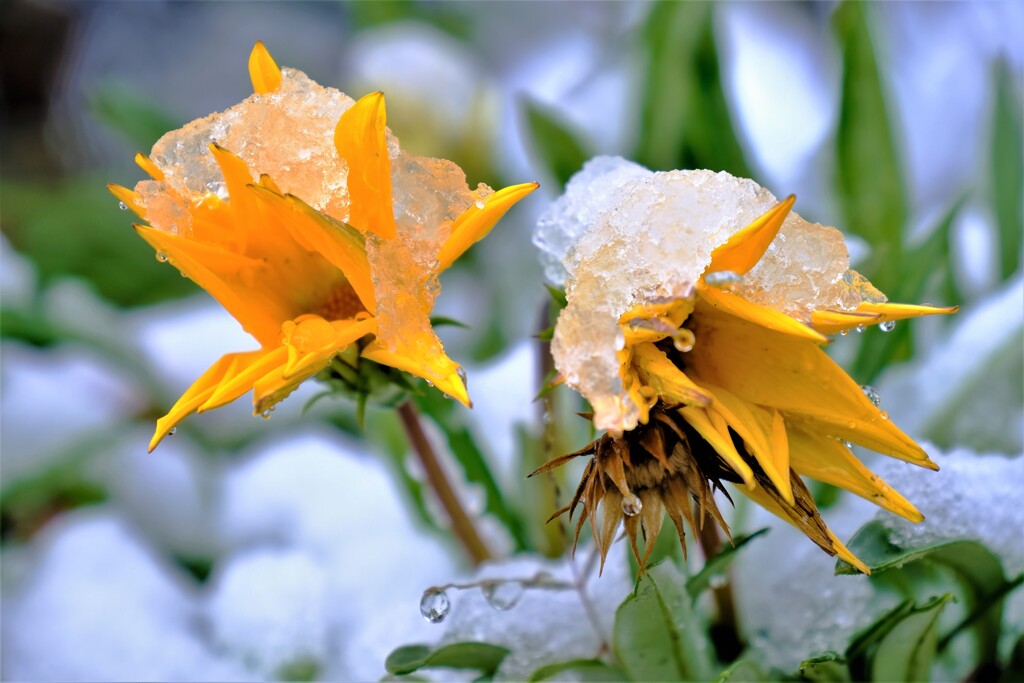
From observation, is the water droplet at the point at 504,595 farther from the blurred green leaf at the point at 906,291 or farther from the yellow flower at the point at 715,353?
the blurred green leaf at the point at 906,291

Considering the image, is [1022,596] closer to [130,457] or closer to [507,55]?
[130,457]

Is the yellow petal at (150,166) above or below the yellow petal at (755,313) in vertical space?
above

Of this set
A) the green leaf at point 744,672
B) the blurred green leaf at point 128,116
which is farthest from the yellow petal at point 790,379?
the blurred green leaf at point 128,116

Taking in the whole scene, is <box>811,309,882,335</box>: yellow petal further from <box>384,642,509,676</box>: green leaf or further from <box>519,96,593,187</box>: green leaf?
<box>519,96,593,187</box>: green leaf

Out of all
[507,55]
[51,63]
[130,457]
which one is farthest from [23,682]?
[51,63]

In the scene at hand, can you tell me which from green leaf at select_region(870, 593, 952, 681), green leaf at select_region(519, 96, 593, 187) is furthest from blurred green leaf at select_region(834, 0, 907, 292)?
green leaf at select_region(870, 593, 952, 681)

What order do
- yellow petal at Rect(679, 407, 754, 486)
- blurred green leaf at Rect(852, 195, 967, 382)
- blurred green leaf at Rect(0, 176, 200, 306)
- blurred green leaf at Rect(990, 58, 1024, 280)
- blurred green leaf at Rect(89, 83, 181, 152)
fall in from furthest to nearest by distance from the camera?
1. blurred green leaf at Rect(0, 176, 200, 306)
2. blurred green leaf at Rect(89, 83, 181, 152)
3. blurred green leaf at Rect(990, 58, 1024, 280)
4. blurred green leaf at Rect(852, 195, 967, 382)
5. yellow petal at Rect(679, 407, 754, 486)

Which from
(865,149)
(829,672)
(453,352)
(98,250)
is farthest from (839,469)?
(98,250)
